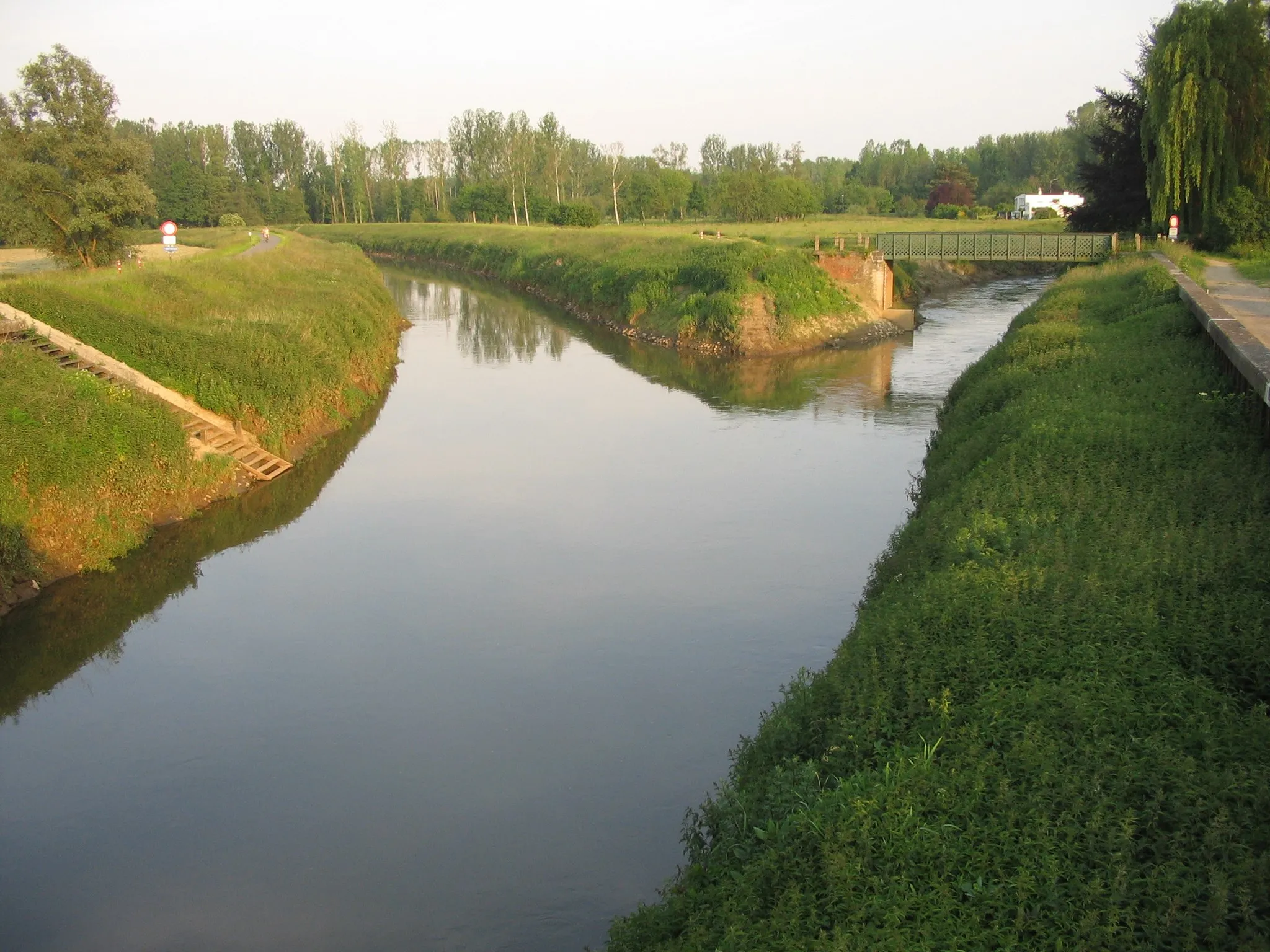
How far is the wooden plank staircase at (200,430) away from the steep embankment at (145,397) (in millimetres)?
442

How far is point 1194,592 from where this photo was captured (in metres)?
8.70

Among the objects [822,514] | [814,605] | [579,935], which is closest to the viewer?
[579,935]

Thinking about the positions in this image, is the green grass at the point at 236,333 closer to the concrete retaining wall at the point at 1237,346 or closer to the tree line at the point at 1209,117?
the concrete retaining wall at the point at 1237,346

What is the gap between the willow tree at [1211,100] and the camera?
35.1 meters

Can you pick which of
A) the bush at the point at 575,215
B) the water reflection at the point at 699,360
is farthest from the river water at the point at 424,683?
the bush at the point at 575,215

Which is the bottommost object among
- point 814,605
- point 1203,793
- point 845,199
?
point 814,605

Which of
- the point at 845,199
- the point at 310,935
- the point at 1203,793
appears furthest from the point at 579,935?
the point at 845,199

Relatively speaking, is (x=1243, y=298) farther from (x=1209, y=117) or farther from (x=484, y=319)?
(x=484, y=319)

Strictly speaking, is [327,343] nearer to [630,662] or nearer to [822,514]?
[822,514]

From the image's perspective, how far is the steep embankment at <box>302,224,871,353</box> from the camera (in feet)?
124

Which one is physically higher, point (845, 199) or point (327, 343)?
point (845, 199)

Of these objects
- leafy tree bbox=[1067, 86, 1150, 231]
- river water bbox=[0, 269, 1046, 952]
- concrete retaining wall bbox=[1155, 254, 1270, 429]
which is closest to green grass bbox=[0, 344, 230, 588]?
river water bbox=[0, 269, 1046, 952]

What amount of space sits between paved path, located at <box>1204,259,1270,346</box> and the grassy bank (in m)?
6.65

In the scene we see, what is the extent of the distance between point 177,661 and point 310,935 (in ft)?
20.4
